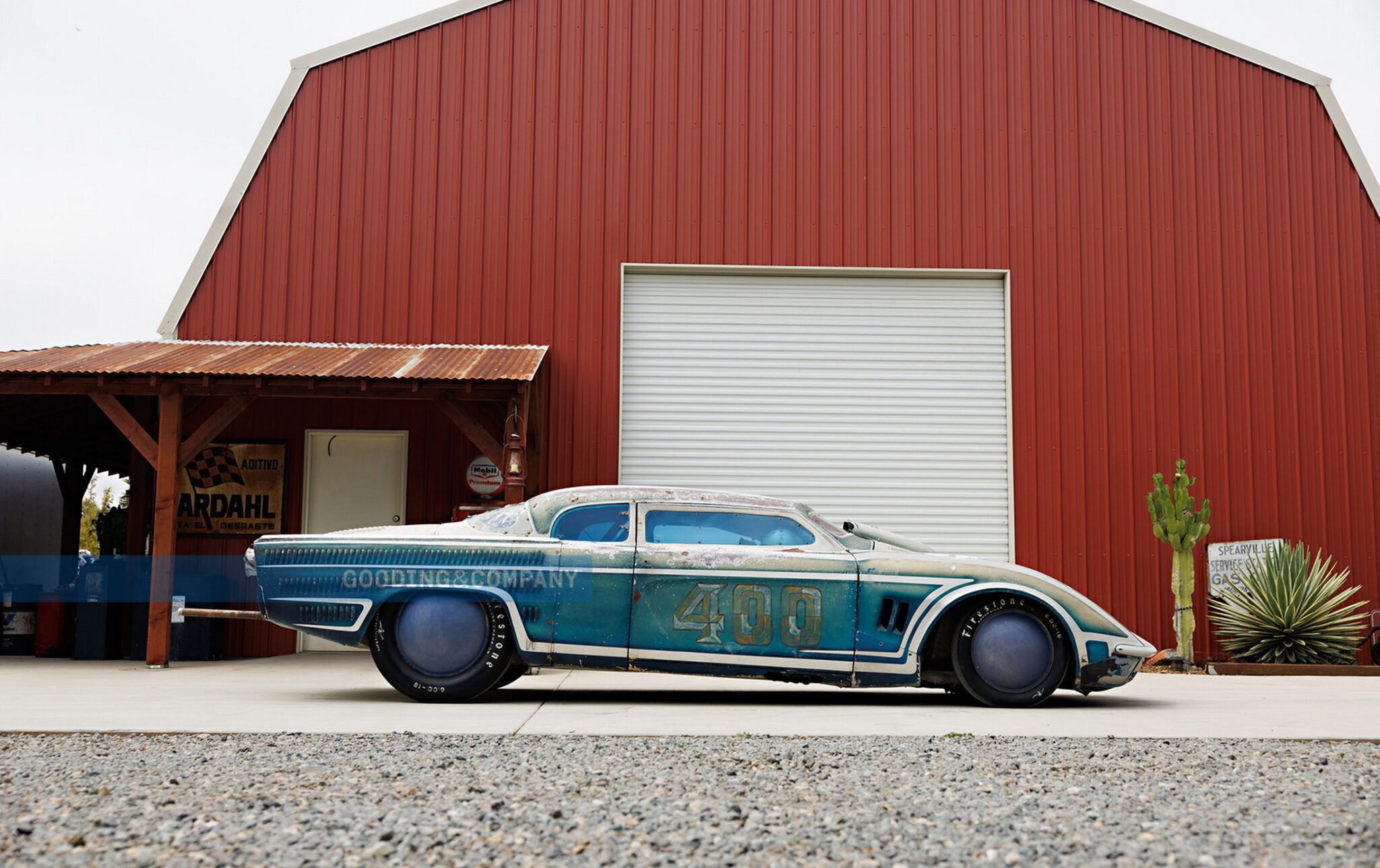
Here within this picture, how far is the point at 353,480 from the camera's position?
1345cm

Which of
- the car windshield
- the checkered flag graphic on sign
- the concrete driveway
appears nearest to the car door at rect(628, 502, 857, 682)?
the car windshield

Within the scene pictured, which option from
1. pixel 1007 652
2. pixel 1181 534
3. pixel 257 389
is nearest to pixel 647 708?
pixel 1007 652

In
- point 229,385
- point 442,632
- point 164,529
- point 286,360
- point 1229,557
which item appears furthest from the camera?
point 1229,557

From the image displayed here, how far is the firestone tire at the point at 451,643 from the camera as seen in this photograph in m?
7.31

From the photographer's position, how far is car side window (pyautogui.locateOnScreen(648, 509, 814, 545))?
7.45 m

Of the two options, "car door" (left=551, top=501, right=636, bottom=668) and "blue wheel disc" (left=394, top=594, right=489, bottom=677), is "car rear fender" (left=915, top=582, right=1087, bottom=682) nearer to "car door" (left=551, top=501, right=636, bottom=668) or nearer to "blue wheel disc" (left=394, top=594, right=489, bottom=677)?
"car door" (left=551, top=501, right=636, bottom=668)

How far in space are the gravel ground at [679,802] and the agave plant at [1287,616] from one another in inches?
279

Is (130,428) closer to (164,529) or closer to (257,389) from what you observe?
(164,529)

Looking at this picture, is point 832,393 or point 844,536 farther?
point 832,393

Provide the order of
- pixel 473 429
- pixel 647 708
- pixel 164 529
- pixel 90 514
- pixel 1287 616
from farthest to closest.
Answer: pixel 90 514
pixel 1287 616
pixel 473 429
pixel 164 529
pixel 647 708

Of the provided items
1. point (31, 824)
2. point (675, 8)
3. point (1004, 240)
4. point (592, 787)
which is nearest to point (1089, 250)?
point (1004, 240)

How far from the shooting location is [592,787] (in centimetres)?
435

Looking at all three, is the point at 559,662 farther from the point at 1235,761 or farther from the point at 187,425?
the point at 187,425

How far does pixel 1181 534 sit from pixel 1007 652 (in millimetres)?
6042
